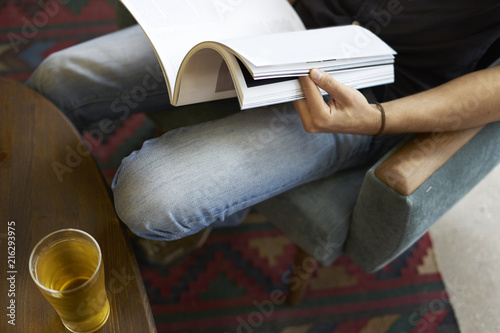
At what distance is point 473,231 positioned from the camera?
1171 millimetres

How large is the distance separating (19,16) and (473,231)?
161cm

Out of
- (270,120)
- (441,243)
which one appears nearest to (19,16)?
(270,120)

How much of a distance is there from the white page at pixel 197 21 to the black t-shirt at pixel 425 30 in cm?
12

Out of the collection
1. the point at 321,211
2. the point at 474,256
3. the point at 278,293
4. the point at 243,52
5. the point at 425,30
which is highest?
the point at 243,52

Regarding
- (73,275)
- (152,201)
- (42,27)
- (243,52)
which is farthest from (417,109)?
(42,27)

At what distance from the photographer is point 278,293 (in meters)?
1.04

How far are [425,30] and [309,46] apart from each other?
0.26m

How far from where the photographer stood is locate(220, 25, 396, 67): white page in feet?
1.94

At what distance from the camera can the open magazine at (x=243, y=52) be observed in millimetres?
603

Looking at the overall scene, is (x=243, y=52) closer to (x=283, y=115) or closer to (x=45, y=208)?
(x=283, y=115)

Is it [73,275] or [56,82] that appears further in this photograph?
[56,82]

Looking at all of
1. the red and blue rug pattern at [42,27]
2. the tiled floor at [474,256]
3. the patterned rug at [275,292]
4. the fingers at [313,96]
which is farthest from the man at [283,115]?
the red and blue rug pattern at [42,27]

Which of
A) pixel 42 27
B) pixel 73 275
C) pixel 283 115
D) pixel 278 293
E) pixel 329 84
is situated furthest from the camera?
pixel 42 27

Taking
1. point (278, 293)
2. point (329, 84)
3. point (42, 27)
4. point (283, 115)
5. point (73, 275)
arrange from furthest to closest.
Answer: point (42, 27)
point (278, 293)
point (283, 115)
point (329, 84)
point (73, 275)
